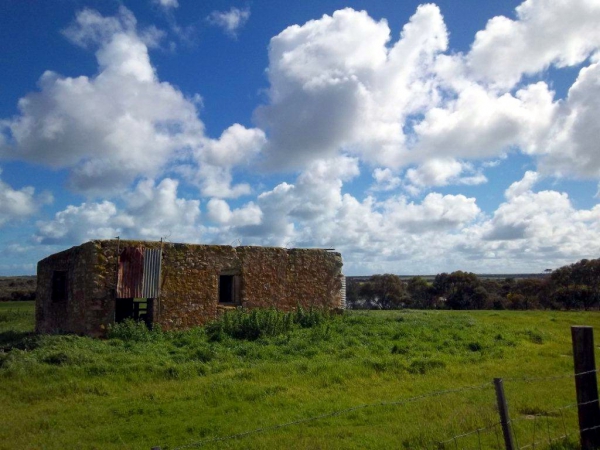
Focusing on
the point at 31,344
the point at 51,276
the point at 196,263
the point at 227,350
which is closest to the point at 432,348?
the point at 227,350

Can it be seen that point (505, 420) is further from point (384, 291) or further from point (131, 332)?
point (384, 291)

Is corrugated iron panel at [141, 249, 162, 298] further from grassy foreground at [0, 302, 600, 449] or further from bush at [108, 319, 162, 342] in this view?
grassy foreground at [0, 302, 600, 449]

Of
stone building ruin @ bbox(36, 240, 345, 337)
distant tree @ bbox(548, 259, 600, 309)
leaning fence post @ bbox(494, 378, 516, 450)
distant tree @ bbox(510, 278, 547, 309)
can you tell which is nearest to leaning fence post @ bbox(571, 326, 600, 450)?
leaning fence post @ bbox(494, 378, 516, 450)

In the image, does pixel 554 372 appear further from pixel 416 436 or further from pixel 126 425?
pixel 126 425

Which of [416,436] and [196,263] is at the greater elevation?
[196,263]

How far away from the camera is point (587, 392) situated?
5691 mm

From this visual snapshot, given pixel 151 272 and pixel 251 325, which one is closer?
pixel 251 325

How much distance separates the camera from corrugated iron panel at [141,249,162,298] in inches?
605

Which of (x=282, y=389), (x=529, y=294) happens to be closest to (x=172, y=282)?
(x=282, y=389)

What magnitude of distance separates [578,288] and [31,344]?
36.1 m

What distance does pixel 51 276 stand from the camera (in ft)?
60.0

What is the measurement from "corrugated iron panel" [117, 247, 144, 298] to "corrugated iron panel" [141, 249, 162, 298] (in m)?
0.12

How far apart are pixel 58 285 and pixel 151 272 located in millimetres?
4895

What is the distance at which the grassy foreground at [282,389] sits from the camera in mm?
7078
